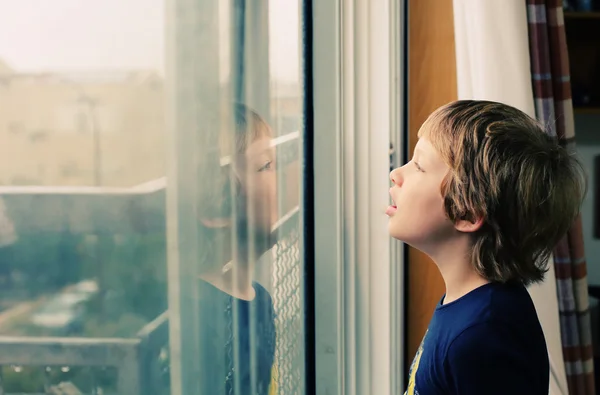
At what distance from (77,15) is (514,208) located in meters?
0.68

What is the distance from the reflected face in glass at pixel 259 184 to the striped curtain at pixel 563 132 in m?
1.16

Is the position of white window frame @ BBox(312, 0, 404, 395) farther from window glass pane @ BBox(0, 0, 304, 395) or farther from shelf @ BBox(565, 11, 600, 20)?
shelf @ BBox(565, 11, 600, 20)

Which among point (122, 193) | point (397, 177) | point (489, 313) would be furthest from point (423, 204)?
point (122, 193)

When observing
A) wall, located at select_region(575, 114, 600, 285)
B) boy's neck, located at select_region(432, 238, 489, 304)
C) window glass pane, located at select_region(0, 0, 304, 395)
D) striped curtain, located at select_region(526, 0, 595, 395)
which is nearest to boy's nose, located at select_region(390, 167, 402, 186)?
boy's neck, located at select_region(432, 238, 489, 304)

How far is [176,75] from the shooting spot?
453 millimetres

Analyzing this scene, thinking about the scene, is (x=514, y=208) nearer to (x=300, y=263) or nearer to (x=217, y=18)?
(x=300, y=263)

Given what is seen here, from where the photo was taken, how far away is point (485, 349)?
0.83m

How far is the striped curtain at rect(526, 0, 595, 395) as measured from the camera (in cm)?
178

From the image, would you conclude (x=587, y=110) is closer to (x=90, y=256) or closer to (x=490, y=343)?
(x=490, y=343)

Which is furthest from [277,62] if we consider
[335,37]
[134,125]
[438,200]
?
[134,125]

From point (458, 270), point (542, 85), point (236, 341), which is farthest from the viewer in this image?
point (542, 85)

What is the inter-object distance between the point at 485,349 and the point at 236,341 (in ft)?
1.04

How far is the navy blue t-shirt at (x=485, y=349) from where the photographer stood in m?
0.82

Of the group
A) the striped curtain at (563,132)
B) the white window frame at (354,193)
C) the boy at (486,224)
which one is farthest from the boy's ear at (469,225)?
the striped curtain at (563,132)
